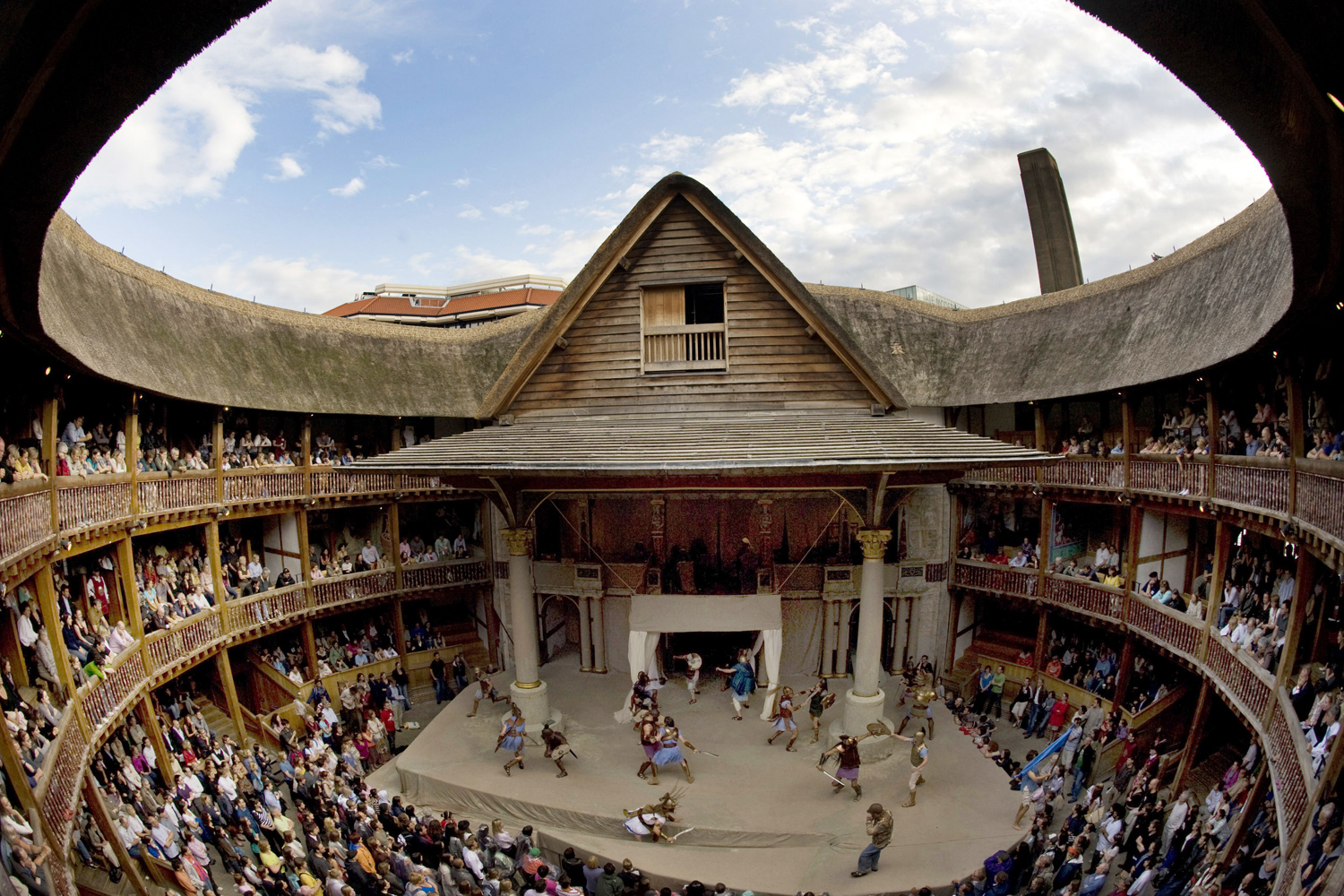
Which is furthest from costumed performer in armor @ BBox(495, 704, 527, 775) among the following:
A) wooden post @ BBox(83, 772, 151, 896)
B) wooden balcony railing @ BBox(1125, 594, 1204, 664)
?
wooden balcony railing @ BBox(1125, 594, 1204, 664)

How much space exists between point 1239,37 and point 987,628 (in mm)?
22885

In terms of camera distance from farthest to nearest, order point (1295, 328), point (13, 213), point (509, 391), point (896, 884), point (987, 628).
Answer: point (987, 628) → point (509, 391) → point (896, 884) → point (1295, 328) → point (13, 213)

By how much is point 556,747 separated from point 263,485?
11.5 meters

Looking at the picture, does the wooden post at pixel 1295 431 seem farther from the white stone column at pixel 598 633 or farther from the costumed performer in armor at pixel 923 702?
the white stone column at pixel 598 633

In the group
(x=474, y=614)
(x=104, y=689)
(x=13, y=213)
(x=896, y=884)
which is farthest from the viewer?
(x=474, y=614)

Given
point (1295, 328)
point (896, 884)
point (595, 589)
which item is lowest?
point (896, 884)

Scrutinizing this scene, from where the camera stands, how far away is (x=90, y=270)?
16.9 meters

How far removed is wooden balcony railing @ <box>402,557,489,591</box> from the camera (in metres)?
24.0

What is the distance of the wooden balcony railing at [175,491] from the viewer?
17016 millimetres

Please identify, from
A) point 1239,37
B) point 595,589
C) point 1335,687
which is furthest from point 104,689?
point 1335,687

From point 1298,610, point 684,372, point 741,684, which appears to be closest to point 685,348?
point 684,372

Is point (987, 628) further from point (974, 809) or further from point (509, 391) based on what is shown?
point (509, 391)

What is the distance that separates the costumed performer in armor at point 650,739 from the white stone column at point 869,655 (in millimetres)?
4246

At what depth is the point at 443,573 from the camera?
24.5 metres
